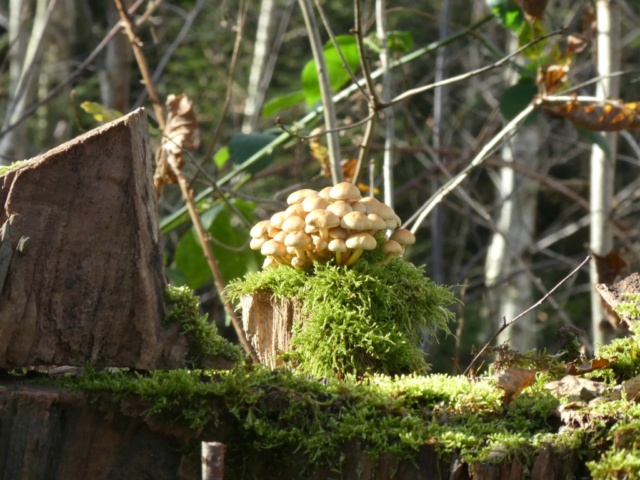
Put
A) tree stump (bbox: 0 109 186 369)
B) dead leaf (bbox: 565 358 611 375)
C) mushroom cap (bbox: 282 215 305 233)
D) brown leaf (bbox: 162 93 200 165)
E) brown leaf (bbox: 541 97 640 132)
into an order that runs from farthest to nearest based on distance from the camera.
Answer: brown leaf (bbox: 162 93 200 165)
brown leaf (bbox: 541 97 640 132)
mushroom cap (bbox: 282 215 305 233)
dead leaf (bbox: 565 358 611 375)
tree stump (bbox: 0 109 186 369)

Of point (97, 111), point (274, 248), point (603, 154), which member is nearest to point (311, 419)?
point (274, 248)

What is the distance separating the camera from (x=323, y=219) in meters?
2.46

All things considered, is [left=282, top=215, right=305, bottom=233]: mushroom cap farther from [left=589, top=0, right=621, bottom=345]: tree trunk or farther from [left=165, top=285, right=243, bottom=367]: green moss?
[left=589, top=0, right=621, bottom=345]: tree trunk

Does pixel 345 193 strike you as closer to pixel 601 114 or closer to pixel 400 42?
pixel 601 114

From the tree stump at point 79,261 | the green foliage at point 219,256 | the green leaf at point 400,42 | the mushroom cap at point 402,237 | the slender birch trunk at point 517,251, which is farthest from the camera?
the slender birch trunk at point 517,251

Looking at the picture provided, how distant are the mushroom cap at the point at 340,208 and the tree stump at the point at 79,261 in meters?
0.65

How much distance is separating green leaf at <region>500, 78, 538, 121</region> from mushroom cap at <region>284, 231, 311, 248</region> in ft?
5.07

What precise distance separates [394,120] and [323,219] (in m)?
4.56

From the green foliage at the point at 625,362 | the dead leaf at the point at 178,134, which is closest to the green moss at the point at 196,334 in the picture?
the green foliage at the point at 625,362

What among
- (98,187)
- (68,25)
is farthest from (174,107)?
(68,25)

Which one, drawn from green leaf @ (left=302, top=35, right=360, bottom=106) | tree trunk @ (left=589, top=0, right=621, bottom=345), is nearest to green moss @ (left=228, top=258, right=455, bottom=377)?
green leaf @ (left=302, top=35, right=360, bottom=106)

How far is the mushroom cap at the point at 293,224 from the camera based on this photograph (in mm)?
2533

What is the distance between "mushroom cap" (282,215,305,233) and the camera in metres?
2.53

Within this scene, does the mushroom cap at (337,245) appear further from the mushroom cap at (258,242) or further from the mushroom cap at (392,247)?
the mushroom cap at (258,242)
